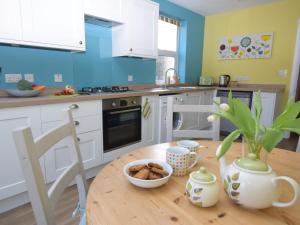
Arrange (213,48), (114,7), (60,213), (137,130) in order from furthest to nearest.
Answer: (213,48) → (137,130) → (114,7) → (60,213)

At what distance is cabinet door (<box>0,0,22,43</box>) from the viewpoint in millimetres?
1582

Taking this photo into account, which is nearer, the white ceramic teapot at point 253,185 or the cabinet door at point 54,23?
the white ceramic teapot at point 253,185

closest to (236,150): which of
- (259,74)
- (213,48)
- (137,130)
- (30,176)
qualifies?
(30,176)

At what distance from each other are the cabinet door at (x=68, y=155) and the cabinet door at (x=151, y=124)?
684 millimetres

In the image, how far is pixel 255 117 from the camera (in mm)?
586

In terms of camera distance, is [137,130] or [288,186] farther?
[137,130]

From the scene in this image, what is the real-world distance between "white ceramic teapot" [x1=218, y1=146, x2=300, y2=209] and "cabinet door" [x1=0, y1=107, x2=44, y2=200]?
1555mm

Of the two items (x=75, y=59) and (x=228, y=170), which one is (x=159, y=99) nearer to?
(x=75, y=59)

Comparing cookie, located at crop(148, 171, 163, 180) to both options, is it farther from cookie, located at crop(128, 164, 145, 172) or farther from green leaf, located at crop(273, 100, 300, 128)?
green leaf, located at crop(273, 100, 300, 128)

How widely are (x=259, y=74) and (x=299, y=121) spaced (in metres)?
3.86

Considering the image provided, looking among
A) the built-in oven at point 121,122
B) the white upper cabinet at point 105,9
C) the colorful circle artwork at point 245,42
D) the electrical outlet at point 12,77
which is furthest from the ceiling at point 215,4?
the electrical outlet at point 12,77

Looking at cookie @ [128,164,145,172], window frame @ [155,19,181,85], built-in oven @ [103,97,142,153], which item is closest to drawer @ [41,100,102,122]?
built-in oven @ [103,97,142,153]

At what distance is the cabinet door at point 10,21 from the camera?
1.58 meters

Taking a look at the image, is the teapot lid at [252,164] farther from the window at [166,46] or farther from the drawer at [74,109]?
the window at [166,46]
